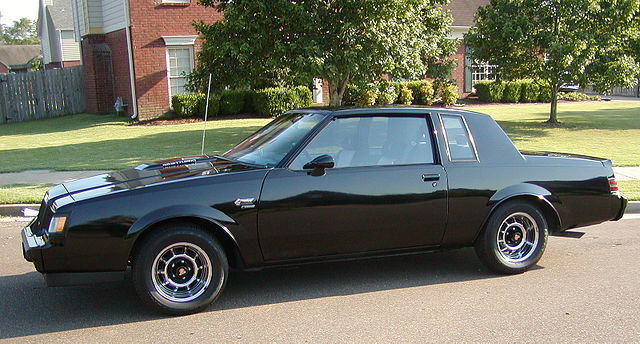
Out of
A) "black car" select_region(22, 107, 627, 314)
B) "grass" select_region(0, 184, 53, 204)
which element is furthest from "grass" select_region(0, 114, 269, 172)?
"black car" select_region(22, 107, 627, 314)

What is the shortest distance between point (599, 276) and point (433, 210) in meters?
1.77

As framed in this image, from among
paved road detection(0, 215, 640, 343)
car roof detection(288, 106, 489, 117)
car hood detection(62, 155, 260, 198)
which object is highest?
car roof detection(288, 106, 489, 117)

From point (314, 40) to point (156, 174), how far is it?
8261mm

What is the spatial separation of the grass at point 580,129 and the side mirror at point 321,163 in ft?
29.2

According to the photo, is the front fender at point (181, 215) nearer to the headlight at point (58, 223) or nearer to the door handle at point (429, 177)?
the headlight at point (58, 223)

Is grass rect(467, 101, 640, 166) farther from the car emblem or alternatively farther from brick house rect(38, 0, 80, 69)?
brick house rect(38, 0, 80, 69)

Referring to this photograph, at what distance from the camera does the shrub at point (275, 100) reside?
21.7 m

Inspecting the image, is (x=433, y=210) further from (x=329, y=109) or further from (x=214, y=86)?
(x=214, y=86)

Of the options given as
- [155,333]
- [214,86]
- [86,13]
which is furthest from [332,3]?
[86,13]

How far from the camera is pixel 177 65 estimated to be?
22.1 meters

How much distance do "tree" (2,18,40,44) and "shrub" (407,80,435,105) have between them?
368 feet

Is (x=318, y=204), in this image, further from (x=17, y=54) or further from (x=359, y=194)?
(x=17, y=54)

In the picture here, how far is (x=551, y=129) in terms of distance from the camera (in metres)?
18.1

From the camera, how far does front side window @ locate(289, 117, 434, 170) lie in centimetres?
504
